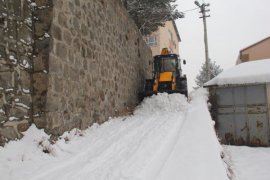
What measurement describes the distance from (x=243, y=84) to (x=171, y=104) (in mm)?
5356

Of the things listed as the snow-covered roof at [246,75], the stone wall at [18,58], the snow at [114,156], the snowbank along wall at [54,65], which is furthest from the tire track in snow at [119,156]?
the snow-covered roof at [246,75]

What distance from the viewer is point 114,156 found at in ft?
15.5

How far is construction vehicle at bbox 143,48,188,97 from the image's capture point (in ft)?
43.5

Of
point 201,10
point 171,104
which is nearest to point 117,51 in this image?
point 171,104

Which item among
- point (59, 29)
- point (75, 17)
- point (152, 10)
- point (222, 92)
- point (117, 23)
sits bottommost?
point (222, 92)

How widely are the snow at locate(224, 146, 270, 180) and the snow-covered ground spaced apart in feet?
10.3

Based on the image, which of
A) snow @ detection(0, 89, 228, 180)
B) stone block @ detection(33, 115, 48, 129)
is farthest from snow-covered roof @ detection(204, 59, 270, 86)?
stone block @ detection(33, 115, 48, 129)

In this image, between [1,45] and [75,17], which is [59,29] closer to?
[75,17]

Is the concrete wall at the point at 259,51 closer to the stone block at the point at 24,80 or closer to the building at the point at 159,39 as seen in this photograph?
the building at the point at 159,39

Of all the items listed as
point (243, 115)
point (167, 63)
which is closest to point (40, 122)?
point (167, 63)

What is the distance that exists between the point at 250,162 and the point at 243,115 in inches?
157

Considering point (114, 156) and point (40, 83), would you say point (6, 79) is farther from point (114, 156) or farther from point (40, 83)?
point (114, 156)

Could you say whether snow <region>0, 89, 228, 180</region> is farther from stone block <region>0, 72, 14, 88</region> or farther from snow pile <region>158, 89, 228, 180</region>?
stone block <region>0, 72, 14, 88</region>

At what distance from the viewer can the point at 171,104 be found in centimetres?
1170
